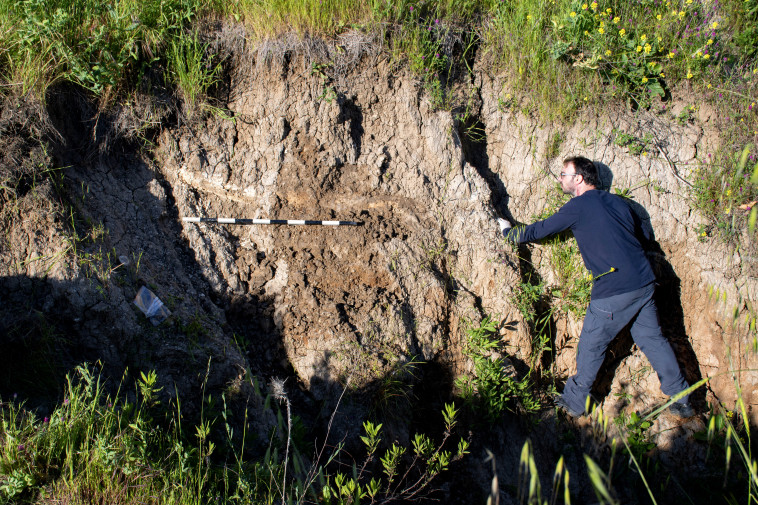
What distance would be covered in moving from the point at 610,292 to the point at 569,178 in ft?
3.44

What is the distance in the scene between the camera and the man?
3.86m

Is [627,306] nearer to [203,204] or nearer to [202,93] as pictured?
[203,204]

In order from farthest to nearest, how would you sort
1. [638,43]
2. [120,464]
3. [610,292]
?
1. [638,43]
2. [610,292]
3. [120,464]

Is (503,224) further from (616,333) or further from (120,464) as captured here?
(120,464)

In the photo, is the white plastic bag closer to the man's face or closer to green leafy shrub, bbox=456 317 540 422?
green leafy shrub, bbox=456 317 540 422

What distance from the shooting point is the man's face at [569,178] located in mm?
4207

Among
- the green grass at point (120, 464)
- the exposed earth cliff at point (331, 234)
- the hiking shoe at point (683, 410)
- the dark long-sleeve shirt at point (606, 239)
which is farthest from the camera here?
the hiking shoe at point (683, 410)

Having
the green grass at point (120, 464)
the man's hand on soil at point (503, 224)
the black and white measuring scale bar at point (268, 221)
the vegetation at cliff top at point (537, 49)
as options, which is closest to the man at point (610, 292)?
the man's hand on soil at point (503, 224)

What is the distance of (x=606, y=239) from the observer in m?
3.91

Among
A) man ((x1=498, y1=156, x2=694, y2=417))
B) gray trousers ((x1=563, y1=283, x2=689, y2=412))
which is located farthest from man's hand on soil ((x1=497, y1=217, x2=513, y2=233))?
gray trousers ((x1=563, y1=283, x2=689, y2=412))

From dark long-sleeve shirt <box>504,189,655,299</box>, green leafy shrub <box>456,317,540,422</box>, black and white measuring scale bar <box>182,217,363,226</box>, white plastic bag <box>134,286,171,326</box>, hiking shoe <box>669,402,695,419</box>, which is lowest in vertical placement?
hiking shoe <box>669,402,695,419</box>

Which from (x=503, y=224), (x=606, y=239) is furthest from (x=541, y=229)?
(x=606, y=239)

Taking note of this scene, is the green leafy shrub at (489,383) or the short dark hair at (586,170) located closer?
the green leafy shrub at (489,383)

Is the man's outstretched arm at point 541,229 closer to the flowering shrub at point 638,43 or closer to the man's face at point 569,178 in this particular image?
the man's face at point 569,178
